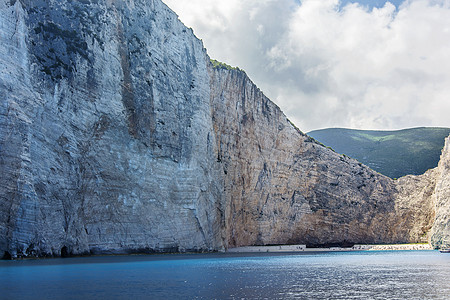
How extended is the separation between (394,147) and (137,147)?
98928 mm

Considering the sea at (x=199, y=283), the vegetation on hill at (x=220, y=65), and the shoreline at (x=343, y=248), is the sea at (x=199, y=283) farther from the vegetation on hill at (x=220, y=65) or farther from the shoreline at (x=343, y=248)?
the vegetation on hill at (x=220, y=65)

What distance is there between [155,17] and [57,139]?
20.0 metres

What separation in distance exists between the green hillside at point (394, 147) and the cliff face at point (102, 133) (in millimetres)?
71947

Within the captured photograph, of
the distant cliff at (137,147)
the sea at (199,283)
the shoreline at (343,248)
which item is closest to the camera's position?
the sea at (199,283)

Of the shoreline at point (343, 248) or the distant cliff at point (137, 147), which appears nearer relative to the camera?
the distant cliff at point (137, 147)

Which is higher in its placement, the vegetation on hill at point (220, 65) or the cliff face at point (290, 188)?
the vegetation on hill at point (220, 65)

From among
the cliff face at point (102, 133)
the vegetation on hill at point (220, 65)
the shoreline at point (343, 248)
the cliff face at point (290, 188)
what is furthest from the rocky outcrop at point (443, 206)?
the vegetation on hill at point (220, 65)

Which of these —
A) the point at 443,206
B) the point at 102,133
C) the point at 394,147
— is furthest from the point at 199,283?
the point at 394,147

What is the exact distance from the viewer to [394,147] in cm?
12706

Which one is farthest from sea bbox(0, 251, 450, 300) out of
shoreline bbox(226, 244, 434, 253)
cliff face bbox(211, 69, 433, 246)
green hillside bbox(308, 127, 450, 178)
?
green hillside bbox(308, 127, 450, 178)

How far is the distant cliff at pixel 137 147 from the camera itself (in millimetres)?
36375

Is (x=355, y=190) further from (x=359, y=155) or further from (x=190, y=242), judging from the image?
(x=359, y=155)

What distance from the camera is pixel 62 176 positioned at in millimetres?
38125

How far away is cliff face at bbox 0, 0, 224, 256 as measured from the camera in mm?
35531
